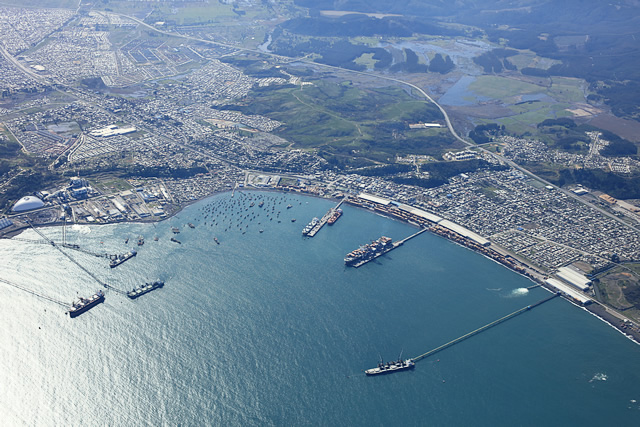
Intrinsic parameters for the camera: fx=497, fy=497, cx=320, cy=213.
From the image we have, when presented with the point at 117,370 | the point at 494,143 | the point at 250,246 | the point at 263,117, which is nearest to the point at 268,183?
the point at 250,246

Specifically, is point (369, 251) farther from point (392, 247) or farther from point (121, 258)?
point (121, 258)

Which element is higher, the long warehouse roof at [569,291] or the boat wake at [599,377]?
the long warehouse roof at [569,291]

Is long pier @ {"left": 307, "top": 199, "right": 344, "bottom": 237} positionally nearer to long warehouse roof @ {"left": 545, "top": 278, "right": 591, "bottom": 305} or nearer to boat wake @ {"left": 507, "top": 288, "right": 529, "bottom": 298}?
boat wake @ {"left": 507, "top": 288, "right": 529, "bottom": 298}

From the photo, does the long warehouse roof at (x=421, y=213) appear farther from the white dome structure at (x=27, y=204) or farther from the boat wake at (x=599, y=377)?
the white dome structure at (x=27, y=204)

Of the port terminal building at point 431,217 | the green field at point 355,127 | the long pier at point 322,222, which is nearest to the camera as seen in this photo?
the port terminal building at point 431,217

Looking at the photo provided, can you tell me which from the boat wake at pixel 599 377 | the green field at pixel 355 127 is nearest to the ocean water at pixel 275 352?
the boat wake at pixel 599 377

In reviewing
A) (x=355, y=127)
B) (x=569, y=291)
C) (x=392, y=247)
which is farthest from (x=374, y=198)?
(x=355, y=127)

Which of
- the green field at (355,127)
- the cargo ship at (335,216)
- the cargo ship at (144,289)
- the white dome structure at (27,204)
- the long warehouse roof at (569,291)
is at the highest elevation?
the white dome structure at (27,204)
